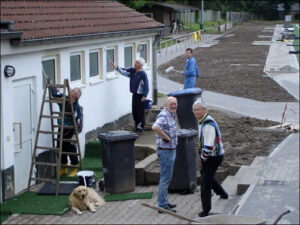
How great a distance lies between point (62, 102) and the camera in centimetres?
1112

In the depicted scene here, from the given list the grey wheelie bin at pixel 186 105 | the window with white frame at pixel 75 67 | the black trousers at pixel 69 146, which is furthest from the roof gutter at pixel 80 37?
the grey wheelie bin at pixel 186 105

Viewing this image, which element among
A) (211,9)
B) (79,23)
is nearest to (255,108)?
(79,23)

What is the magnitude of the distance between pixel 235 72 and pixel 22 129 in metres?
20.8

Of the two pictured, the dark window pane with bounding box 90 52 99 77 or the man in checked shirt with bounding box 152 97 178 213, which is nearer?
the man in checked shirt with bounding box 152 97 178 213

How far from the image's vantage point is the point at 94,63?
14836mm

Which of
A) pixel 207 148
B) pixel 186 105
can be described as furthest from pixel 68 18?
pixel 207 148

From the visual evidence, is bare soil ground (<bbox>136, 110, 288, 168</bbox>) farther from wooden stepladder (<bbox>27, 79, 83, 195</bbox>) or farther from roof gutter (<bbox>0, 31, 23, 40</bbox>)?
roof gutter (<bbox>0, 31, 23, 40</bbox>)

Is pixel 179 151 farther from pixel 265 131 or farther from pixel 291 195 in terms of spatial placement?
pixel 265 131

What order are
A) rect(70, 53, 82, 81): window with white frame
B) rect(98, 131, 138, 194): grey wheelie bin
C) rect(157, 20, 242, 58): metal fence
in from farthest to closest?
rect(157, 20, 242, 58): metal fence
rect(70, 53, 82, 81): window with white frame
rect(98, 131, 138, 194): grey wheelie bin

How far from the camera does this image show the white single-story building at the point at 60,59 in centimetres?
1034

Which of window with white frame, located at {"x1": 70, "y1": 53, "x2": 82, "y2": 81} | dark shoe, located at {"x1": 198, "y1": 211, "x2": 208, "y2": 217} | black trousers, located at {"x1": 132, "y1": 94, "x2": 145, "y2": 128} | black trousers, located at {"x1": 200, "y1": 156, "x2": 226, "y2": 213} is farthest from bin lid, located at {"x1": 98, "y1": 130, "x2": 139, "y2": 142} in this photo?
black trousers, located at {"x1": 132, "y1": 94, "x2": 145, "y2": 128}

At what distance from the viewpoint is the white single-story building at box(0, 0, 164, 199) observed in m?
10.3

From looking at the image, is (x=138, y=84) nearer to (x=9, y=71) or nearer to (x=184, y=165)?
(x=184, y=165)

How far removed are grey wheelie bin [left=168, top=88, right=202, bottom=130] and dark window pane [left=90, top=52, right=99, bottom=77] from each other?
184cm
